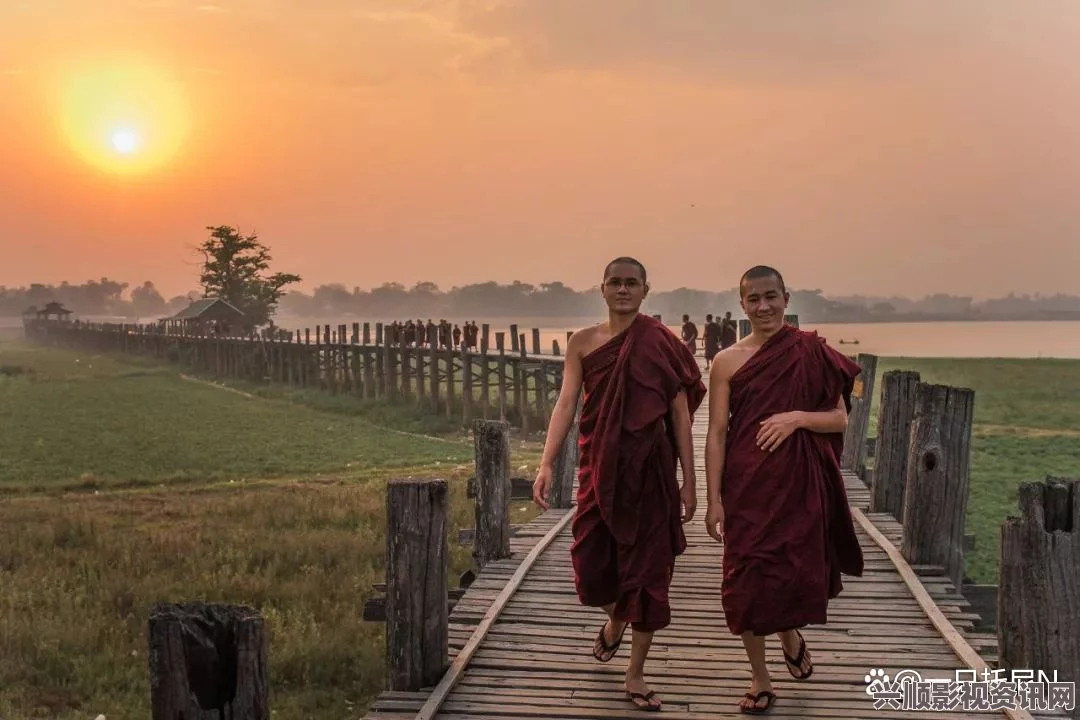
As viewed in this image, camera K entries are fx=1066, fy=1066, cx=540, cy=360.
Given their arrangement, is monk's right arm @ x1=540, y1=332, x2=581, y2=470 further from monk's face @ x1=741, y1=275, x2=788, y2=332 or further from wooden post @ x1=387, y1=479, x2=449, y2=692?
monk's face @ x1=741, y1=275, x2=788, y2=332

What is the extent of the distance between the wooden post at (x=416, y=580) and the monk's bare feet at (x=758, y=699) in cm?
143

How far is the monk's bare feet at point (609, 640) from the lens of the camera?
4.91 m

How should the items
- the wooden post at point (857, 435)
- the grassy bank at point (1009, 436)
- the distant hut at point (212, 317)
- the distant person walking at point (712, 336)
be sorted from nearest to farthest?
the wooden post at point (857, 435) < the grassy bank at point (1009, 436) < the distant person walking at point (712, 336) < the distant hut at point (212, 317)

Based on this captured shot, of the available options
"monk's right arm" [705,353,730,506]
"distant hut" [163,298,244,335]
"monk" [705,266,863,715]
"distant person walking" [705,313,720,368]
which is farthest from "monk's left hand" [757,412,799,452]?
"distant hut" [163,298,244,335]

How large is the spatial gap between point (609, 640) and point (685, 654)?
0.63m

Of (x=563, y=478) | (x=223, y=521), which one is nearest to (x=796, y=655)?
(x=563, y=478)

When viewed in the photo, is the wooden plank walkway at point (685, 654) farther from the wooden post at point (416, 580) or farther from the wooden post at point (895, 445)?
the wooden post at point (895, 445)

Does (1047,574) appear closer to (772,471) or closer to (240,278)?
(772,471)

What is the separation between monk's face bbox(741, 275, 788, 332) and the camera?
14.5 ft

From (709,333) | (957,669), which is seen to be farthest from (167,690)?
(709,333)

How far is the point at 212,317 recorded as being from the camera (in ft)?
194

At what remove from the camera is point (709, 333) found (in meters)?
22.4

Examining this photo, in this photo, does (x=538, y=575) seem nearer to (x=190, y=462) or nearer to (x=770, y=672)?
(x=770, y=672)

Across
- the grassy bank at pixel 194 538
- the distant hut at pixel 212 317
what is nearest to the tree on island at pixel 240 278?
the distant hut at pixel 212 317
